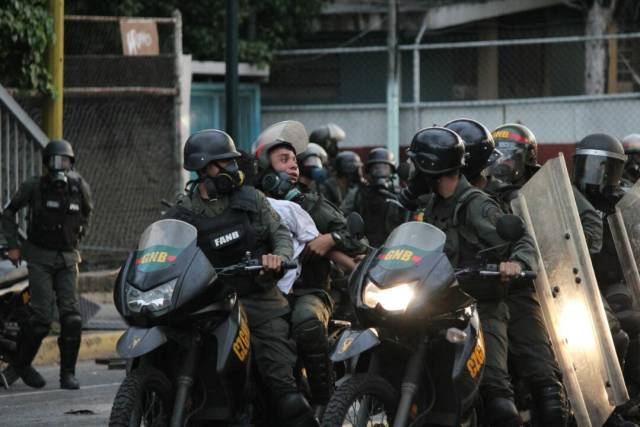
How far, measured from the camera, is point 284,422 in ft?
24.0

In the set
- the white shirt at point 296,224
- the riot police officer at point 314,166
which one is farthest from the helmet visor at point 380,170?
the white shirt at point 296,224

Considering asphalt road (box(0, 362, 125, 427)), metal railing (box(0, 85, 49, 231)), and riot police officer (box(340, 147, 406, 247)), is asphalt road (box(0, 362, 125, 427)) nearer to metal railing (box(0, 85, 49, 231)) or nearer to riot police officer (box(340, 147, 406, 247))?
metal railing (box(0, 85, 49, 231))

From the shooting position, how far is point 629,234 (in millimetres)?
8992

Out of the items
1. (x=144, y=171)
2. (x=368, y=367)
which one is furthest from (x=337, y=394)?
(x=144, y=171)

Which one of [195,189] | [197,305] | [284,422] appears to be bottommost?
[284,422]

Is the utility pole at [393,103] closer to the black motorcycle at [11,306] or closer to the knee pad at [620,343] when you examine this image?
the black motorcycle at [11,306]

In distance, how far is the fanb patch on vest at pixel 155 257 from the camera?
6.63 meters

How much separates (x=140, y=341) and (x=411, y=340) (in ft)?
3.84

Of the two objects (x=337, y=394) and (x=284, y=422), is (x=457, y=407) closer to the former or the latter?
(x=337, y=394)

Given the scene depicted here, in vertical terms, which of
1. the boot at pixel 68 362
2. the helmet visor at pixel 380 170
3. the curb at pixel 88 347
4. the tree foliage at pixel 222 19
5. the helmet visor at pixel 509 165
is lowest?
the curb at pixel 88 347

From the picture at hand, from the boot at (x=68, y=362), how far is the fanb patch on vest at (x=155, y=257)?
4.40 metres

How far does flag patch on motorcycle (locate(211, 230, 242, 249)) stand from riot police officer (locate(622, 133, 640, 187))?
5.08 m

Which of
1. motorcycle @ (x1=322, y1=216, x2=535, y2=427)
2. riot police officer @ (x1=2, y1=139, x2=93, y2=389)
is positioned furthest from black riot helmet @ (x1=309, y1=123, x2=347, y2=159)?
motorcycle @ (x1=322, y1=216, x2=535, y2=427)

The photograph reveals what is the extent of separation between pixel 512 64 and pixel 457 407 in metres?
18.9
